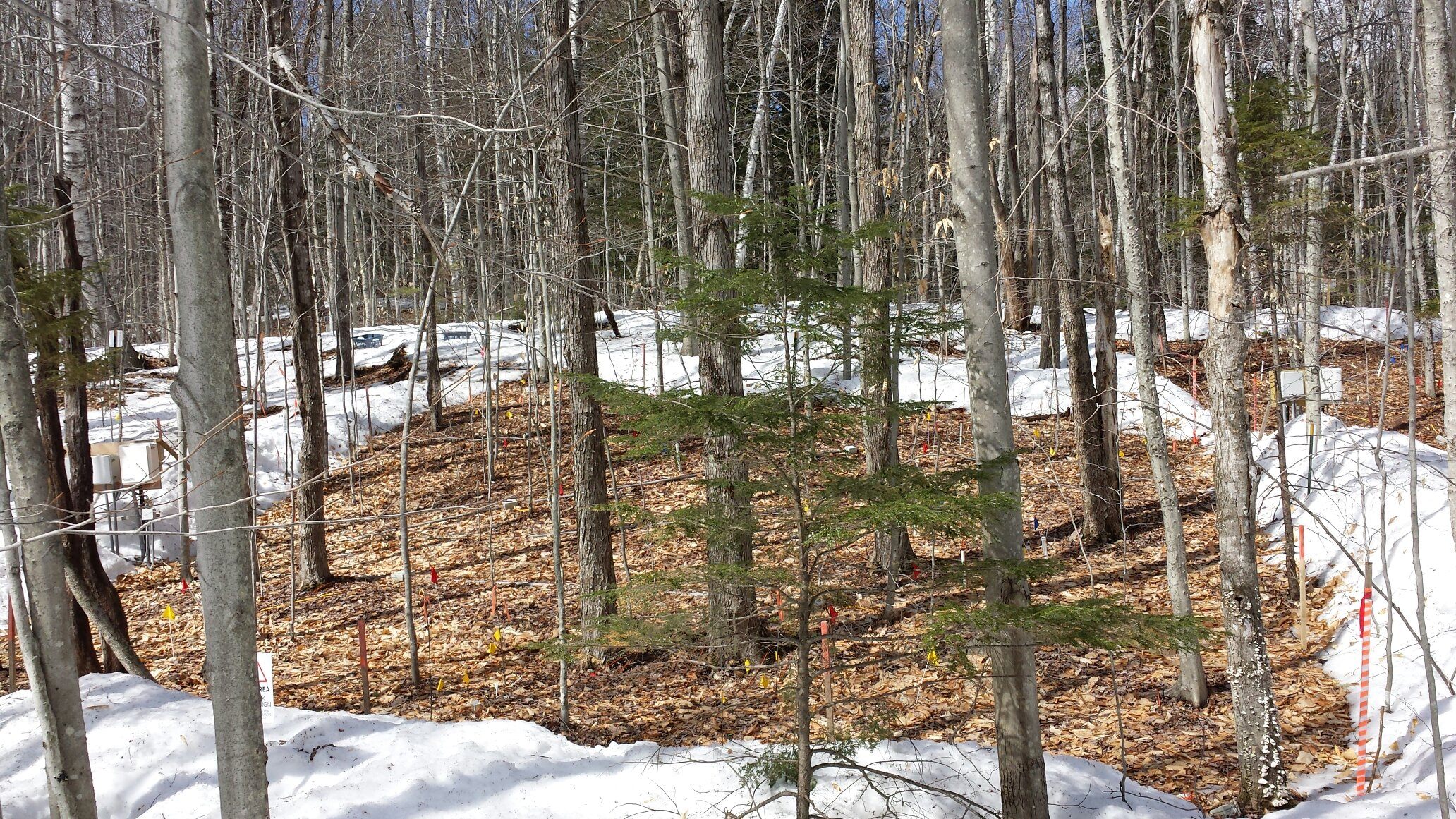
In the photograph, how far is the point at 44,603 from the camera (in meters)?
4.65

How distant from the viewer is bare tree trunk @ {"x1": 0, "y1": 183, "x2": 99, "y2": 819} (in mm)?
4613

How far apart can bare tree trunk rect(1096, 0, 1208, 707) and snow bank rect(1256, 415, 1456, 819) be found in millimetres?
712

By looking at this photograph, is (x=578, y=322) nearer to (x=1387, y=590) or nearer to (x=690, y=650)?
(x=690, y=650)

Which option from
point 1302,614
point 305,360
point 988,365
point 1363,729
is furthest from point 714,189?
point 1302,614

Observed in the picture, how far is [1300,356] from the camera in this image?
14820mm

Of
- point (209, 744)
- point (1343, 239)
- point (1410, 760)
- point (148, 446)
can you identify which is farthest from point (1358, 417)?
point (148, 446)

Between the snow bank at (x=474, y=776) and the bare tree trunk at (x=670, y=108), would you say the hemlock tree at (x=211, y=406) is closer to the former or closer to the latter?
the snow bank at (x=474, y=776)

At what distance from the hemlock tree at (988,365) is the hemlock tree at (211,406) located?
3.40 metres

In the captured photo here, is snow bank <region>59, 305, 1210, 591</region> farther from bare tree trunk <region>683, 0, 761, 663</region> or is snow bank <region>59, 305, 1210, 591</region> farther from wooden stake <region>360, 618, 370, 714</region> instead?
wooden stake <region>360, 618, 370, 714</region>

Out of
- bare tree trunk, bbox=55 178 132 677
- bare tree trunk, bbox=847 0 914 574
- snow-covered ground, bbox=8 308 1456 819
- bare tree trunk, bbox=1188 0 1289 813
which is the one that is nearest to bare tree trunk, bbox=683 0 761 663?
snow-covered ground, bbox=8 308 1456 819

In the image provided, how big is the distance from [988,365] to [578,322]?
156 inches

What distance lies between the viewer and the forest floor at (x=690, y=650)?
6.53 meters

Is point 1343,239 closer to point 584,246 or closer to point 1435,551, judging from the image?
point 1435,551

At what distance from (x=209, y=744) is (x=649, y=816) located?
3.27 m
